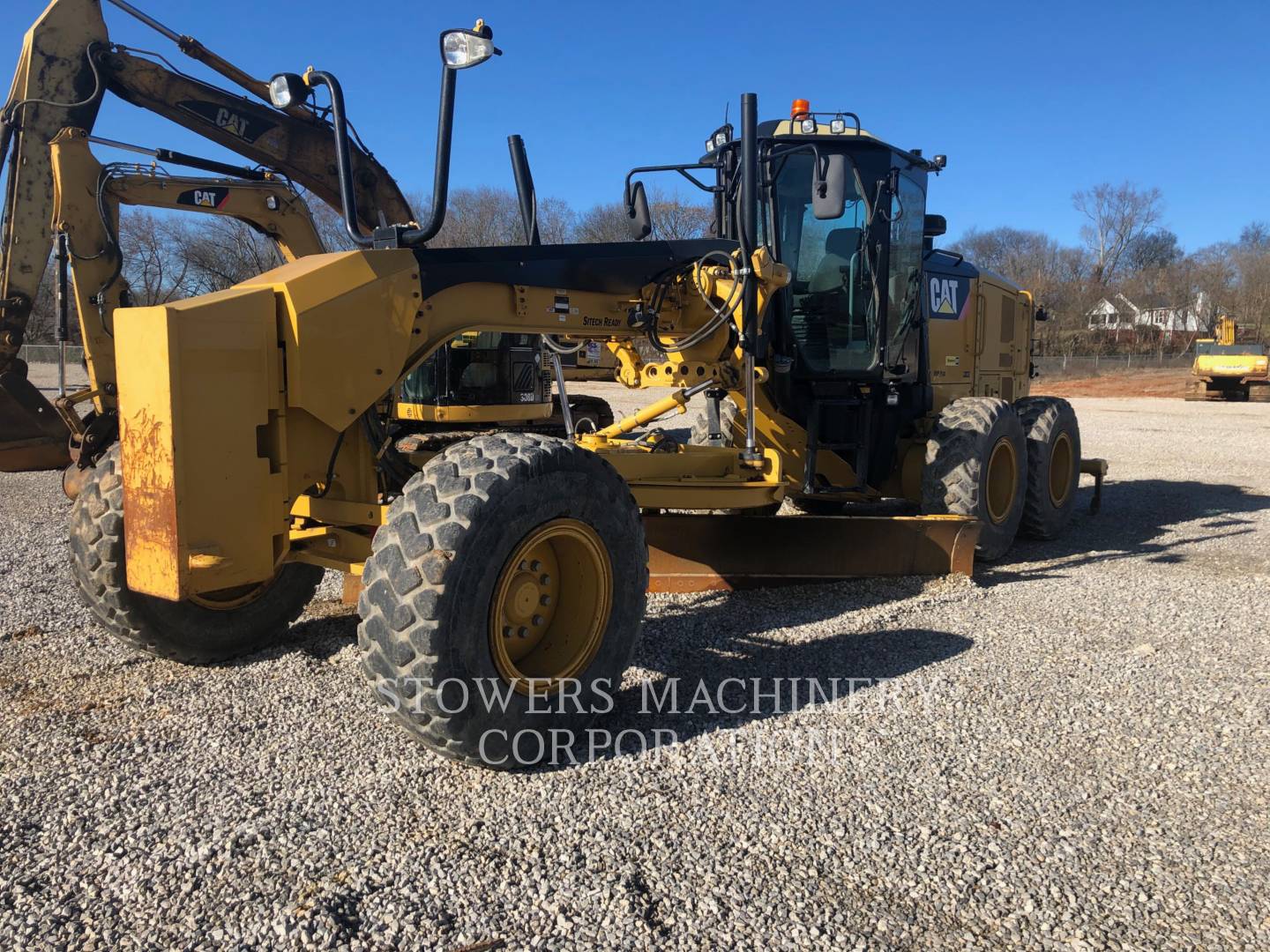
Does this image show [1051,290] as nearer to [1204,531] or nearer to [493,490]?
[1204,531]

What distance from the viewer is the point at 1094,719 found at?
4031mm

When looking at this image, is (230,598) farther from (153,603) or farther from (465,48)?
(465,48)

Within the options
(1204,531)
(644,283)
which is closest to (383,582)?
(644,283)

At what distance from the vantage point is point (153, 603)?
4312 mm

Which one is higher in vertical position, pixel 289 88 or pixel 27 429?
pixel 289 88

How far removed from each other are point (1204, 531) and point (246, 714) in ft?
26.1

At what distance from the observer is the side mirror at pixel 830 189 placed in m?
5.16

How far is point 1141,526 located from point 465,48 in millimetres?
7762

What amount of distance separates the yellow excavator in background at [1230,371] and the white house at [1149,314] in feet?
100

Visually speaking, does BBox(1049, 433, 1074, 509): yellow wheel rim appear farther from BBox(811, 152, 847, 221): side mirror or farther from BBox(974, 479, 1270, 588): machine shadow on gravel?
BBox(811, 152, 847, 221): side mirror

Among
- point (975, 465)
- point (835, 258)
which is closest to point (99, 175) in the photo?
point (835, 258)

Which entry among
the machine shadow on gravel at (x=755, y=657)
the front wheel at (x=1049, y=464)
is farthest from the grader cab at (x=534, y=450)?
the front wheel at (x=1049, y=464)

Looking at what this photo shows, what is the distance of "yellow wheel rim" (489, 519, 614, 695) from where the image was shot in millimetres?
3721

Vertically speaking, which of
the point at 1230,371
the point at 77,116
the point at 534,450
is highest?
the point at 77,116
